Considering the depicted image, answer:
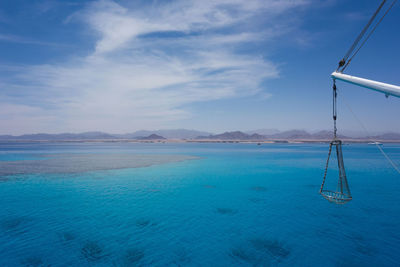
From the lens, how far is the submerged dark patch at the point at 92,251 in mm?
10516

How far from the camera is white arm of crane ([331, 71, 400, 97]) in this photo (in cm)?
821

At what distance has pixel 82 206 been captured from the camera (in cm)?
1770

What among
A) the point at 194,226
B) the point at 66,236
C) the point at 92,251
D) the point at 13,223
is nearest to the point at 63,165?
the point at 13,223

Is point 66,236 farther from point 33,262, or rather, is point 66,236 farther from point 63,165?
point 63,165

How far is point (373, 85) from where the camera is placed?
A: 8.91 meters

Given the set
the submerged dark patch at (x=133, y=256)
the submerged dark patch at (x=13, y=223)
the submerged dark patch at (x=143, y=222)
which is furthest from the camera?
the submerged dark patch at (x=143, y=222)

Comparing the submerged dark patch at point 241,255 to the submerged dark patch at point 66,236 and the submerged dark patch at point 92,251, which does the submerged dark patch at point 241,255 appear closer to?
the submerged dark patch at point 92,251

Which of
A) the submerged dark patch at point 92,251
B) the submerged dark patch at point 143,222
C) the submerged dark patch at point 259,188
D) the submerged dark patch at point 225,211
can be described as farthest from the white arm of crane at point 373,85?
the submerged dark patch at point 259,188

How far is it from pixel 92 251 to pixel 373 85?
1514 centimetres

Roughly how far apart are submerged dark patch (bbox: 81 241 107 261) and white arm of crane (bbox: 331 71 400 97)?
14341 millimetres

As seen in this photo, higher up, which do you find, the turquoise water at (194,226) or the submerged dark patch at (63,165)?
the submerged dark patch at (63,165)

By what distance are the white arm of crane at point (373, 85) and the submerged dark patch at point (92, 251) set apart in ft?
47.1

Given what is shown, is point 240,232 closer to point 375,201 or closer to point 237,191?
point 237,191

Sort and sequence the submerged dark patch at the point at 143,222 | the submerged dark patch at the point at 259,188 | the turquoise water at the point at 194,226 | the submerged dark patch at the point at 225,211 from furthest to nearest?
the submerged dark patch at the point at 259,188 < the submerged dark patch at the point at 225,211 < the submerged dark patch at the point at 143,222 < the turquoise water at the point at 194,226
